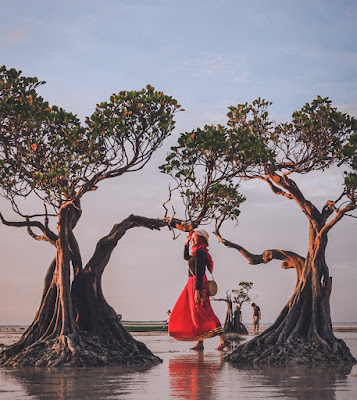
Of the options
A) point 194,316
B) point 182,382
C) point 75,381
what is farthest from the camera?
point 194,316

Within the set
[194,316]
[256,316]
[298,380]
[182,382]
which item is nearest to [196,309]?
[194,316]

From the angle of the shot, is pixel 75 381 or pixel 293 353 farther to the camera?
pixel 293 353

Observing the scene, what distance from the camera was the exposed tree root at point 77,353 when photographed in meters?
18.7

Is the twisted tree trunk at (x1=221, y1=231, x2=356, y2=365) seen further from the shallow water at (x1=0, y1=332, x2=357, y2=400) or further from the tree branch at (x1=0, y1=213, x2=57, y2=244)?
the tree branch at (x1=0, y1=213, x2=57, y2=244)

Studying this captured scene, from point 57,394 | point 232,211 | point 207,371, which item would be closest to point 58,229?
point 232,211

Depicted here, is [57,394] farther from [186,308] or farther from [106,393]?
[186,308]

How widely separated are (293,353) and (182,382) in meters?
6.99

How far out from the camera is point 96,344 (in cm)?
1995

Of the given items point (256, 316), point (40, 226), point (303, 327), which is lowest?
point (303, 327)

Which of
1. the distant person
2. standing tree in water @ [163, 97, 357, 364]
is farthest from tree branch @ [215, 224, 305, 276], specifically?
the distant person

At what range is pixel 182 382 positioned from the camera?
1388 cm

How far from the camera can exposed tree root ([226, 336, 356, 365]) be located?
19859 millimetres

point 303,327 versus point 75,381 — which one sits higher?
point 303,327

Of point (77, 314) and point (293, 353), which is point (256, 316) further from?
point (77, 314)
